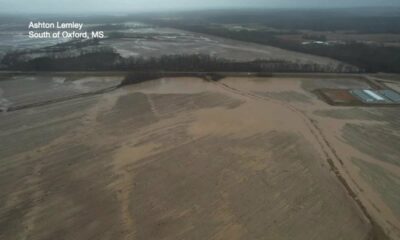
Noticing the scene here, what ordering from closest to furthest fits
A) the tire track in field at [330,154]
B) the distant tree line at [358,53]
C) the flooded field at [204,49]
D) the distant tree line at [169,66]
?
the tire track in field at [330,154], the distant tree line at [169,66], the distant tree line at [358,53], the flooded field at [204,49]

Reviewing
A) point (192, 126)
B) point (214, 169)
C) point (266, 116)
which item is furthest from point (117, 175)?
point (266, 116)

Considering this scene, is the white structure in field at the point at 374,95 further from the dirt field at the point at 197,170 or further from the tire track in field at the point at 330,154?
the tire track in field at the point at 330,154

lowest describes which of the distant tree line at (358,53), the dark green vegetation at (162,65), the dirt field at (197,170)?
the dirt field at (197,170)

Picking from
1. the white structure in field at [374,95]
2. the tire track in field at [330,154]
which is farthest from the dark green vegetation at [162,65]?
the white structure in field at [374,95]

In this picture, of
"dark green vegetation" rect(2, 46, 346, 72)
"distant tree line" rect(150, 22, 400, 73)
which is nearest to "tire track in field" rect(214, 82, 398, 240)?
"dark green vegetation" rect(2, 46, 346, 72)

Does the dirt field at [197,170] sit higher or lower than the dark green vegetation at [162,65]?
lower

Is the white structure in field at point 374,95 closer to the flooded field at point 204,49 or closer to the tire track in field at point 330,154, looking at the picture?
the tire track in field at point 330,154

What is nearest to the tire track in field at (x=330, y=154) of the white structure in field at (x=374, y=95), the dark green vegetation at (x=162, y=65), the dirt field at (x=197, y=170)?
the dirt field at (x=197, y=170)

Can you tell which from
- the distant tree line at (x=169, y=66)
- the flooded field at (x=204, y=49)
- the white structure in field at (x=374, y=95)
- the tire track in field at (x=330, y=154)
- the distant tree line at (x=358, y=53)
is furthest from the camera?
the flooded field at (x=204, y=49)

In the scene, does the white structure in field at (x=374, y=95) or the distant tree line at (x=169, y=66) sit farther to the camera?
the distant tree line at (x=169, y=66)

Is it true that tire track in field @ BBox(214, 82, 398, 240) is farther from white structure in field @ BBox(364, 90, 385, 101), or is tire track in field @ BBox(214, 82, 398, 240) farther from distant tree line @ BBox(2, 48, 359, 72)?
distant tree line @ BBox(2, 48, 359, 72)
